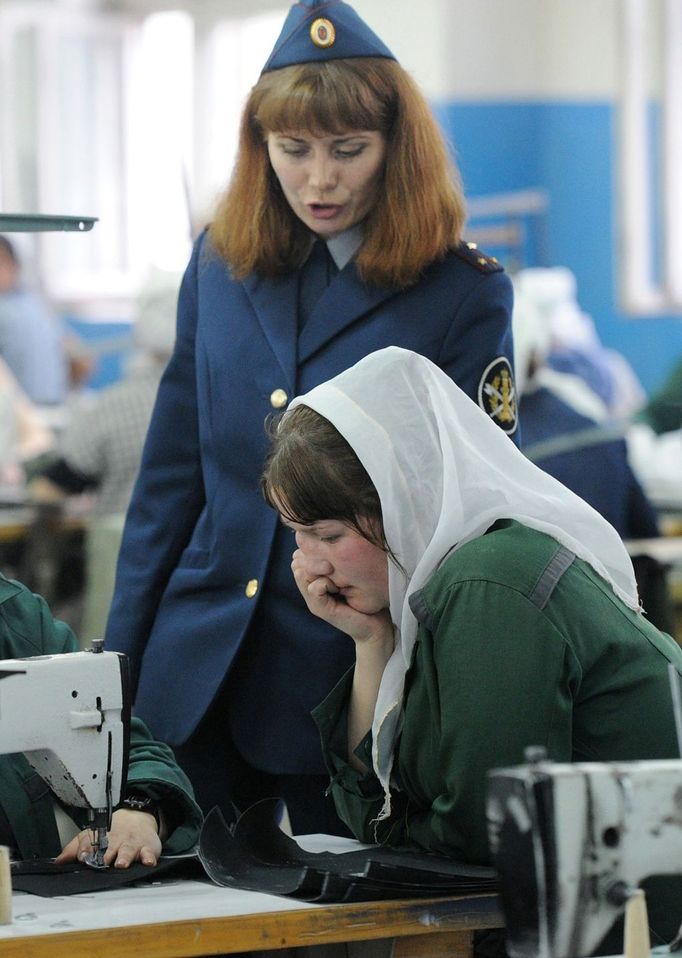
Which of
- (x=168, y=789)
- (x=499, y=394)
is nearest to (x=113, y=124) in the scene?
(x=499, y=394)

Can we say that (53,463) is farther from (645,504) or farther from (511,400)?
(511,400)

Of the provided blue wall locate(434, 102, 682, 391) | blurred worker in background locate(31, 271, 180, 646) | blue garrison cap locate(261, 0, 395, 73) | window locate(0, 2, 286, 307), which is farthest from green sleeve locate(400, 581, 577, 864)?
window locate(0, 2, 286, 307)

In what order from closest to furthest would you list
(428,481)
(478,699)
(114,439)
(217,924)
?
(217,924) → (478,699) → (428,481) → (114,439)

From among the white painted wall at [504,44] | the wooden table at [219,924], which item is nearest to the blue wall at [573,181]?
the white painted wall at [504,44]

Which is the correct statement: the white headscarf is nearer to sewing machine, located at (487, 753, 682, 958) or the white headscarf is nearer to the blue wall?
sewing machine, located at (487, 753, 682, 958)

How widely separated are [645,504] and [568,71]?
202 inches

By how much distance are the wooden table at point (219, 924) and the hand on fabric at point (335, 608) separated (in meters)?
0.31

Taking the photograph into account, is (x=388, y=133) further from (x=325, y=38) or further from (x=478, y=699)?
(x=478, y=699)

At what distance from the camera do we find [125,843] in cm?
167

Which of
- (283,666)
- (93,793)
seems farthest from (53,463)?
(93,793)

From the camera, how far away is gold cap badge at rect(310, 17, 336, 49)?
198 centimetres

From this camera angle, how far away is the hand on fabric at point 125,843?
1.65 metres

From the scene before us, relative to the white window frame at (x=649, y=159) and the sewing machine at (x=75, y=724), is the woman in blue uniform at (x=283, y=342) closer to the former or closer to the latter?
the sewing machine at (x=75, y=724)

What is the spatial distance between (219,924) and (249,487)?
Result: 0.74 metres
